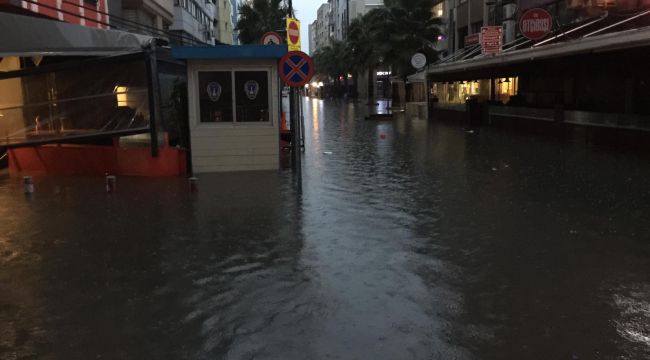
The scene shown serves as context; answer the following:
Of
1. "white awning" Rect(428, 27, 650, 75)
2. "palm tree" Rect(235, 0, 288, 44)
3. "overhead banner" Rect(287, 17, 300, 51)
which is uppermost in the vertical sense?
"palm tree" Rect(235, 0, 288, 44)

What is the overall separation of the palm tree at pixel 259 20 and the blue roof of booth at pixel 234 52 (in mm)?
36192

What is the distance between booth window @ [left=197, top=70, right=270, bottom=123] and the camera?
14.0m

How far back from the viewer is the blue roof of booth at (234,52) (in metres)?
13.5

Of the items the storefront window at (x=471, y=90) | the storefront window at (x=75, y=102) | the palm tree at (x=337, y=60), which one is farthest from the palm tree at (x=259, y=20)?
the storefront window at (x=75, y=102)

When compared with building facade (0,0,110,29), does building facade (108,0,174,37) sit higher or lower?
higher

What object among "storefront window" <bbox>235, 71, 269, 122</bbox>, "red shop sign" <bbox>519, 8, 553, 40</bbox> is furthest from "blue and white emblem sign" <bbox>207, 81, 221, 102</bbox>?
"red shop sign" <bbox>519, 8, 553, 40</bbox>

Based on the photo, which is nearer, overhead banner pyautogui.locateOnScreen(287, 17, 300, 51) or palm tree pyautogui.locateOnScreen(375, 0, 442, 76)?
overhead banner pyautogui.locateOnScreen(287, 17, 300, 51)

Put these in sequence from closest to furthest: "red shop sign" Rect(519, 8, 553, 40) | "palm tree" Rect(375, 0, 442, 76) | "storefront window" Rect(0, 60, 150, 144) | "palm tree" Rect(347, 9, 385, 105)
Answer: "storefront window" Rect(0, 60, 150, 144) → "red shop sign" Rect(519, 8, 553, 40) → "palm tree" Rect(375, 0, 442, 76) → "palm tree" Rect(347, 9, 385, 105)

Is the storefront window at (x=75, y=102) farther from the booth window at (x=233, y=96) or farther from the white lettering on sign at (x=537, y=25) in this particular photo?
the white lettering on sign at (x=537, y=25)

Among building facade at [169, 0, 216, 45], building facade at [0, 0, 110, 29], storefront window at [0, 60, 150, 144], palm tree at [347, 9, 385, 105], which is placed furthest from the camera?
palm tree at [347, 9, 385, 105]

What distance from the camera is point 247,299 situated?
561 centimetres

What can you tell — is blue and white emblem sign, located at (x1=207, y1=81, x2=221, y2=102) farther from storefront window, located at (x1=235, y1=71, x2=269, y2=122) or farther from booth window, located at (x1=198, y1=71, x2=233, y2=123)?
storefront window, located at (x1=235, y1=71, x2=269, y2=122)

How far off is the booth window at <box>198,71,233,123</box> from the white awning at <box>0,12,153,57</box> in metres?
1.56

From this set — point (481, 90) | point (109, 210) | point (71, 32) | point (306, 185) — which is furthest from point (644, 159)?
point (481, 90)
